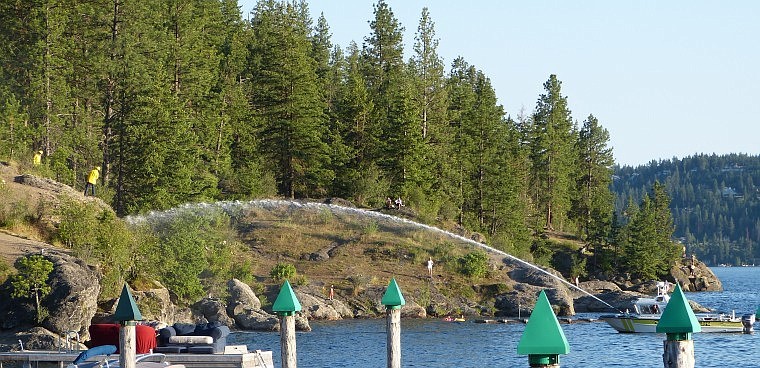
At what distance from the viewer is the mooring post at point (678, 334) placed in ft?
59.7

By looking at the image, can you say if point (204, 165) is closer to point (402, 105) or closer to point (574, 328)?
point (402, 105)

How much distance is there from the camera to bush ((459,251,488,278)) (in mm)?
82375

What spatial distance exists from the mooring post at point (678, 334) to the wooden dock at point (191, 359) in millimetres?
17208

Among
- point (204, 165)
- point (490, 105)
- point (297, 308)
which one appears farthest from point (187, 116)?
point (297, 308)

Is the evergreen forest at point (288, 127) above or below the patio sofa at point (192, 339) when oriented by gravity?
above

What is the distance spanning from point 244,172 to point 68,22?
18.6 m

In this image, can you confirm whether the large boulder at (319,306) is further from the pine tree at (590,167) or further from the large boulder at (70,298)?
the pine tree at (590,167)

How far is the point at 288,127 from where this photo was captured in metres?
97.0

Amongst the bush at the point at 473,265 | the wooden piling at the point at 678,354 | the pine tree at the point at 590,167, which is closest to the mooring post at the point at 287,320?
the wooden piling at the point at 678,354

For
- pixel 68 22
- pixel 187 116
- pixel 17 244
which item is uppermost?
pixel 68 22

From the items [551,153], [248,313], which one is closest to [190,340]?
[248,313]

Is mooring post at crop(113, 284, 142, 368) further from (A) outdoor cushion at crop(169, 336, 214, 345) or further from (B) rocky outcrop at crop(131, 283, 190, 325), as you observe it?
(B) rocky outcrop at crop(131, 283, 190, 325)

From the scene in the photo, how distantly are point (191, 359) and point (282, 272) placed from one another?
43.4m

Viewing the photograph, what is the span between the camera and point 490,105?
393ft
